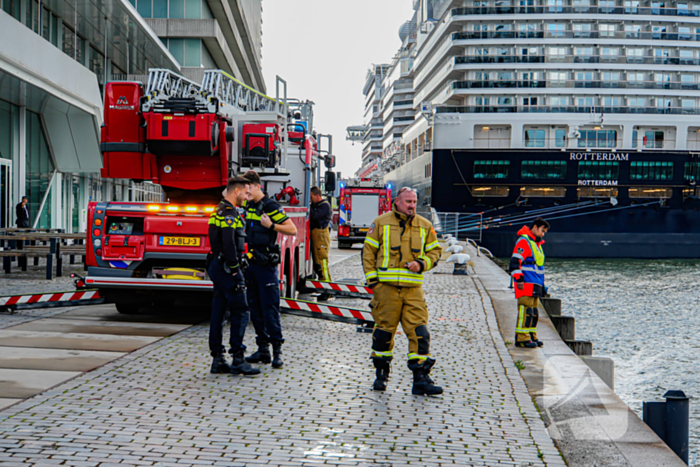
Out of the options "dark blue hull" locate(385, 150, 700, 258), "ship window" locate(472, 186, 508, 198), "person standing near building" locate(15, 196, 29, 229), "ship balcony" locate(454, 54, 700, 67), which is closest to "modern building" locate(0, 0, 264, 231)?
"person standing near building" locate(15, 196, 29, 229)

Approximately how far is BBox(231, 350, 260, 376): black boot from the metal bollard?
3.50m

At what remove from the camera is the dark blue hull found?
42.8 metres

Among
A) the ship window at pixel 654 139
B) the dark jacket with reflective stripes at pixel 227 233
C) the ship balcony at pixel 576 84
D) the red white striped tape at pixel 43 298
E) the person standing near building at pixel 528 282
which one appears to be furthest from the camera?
the ship balcony at pixel 576 84

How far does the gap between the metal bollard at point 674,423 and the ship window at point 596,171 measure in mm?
39745

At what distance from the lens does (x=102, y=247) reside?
9.60 metres

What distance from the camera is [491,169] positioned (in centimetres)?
4350

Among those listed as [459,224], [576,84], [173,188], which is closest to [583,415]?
[173,188]

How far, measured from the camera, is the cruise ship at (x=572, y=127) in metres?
43.0

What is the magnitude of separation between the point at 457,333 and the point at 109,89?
601 centimetres

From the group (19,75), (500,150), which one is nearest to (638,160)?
(500,150)

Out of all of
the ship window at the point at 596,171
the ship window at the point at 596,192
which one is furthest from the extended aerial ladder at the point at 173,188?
the ship window at the point at 596,171

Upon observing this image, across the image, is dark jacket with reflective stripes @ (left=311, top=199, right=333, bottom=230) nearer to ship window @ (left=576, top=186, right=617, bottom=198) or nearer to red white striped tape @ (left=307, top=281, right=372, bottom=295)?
red white striped tape @ (left=307, top=281, right=372, bottom=295)

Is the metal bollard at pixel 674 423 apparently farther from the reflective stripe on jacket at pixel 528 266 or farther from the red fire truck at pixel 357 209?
the red fire truck at pixel 357 209

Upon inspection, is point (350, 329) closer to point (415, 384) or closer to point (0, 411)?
point (415, 384)
